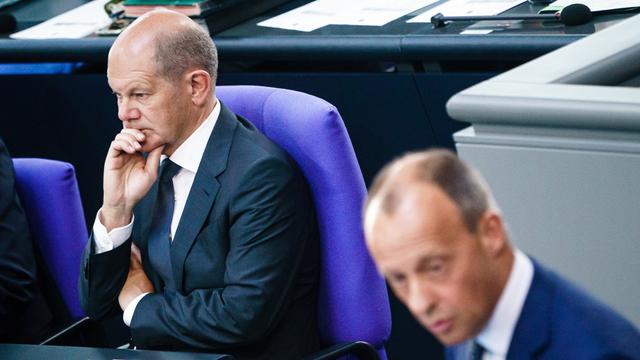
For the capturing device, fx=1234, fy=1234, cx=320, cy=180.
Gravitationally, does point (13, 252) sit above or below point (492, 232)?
below

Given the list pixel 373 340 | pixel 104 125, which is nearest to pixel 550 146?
pixel 373 340

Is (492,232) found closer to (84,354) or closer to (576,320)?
(576,320)

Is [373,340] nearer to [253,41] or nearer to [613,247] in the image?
[613,247]

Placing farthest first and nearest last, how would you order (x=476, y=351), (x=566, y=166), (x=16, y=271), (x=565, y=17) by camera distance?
(x=565, y=17), (x=16, y=271), (x=566, y=166), (x=476, y=351)

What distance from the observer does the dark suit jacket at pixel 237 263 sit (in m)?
2.16

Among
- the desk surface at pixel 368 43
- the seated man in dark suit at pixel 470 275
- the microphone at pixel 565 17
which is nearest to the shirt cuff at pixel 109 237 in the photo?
the desk surface at pixel 368 43

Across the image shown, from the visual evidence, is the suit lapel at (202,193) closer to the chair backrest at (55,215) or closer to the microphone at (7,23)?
the chair backrest at (55,215)

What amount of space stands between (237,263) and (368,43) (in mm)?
963

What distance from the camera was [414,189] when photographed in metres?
1.14

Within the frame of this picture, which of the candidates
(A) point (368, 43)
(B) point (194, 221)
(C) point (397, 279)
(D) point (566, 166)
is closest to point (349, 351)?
(B) point (194, 221)

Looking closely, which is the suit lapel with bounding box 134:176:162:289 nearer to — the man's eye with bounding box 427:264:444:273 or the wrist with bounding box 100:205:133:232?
the wrist with bounding box 100:205:133:232

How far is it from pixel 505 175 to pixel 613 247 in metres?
0.16

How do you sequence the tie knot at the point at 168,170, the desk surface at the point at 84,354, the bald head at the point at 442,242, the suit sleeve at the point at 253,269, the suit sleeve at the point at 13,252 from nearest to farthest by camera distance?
1. the bald head at the point at 442,242
2. the desk surface at the point at 84,354
3. the suit sleeve at the point at 253,269
4. the tie knot at the point at 168,170
5. the suit sleeve at the point at 13,252

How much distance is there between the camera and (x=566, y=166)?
148 cm
